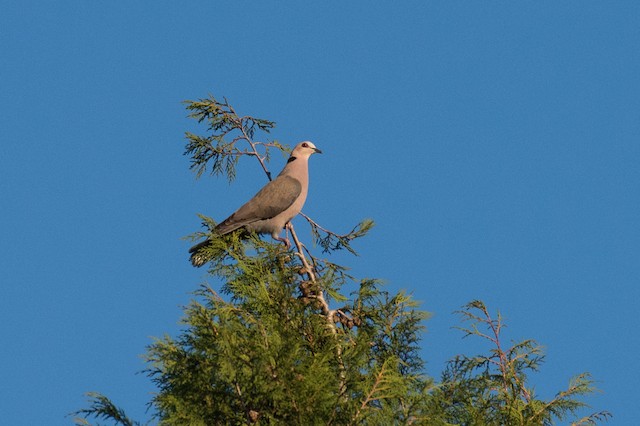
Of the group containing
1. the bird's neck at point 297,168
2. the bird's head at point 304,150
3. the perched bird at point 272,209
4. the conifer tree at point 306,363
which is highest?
the bird's head at point 304,150

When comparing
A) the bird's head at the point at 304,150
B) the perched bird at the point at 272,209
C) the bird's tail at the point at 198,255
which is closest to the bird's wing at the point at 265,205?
the perched bird at the point at 272,209

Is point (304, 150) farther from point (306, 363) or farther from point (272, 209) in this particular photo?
point (306, 363)

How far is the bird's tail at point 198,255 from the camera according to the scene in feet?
43.4

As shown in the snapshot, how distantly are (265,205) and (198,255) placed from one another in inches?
64.4

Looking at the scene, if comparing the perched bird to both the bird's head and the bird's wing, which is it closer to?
the bird's wing

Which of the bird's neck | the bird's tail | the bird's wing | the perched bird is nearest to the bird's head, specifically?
the bird's neck

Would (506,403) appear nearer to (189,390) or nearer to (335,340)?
(335,340)

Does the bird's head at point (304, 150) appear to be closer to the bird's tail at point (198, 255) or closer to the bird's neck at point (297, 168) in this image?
the bird's neck at point (297, 168)

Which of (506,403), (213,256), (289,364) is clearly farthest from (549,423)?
(213,256)

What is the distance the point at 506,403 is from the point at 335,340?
7.93ft

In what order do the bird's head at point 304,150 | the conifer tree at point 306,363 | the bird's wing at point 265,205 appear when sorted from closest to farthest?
the conifer tree at point 306,363 → the bird's wing at point 265,205 → the bird's head at point 304,150

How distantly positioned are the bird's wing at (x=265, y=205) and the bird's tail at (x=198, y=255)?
841mm

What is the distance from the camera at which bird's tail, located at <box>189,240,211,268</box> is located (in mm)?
13242

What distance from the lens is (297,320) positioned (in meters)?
10.6
